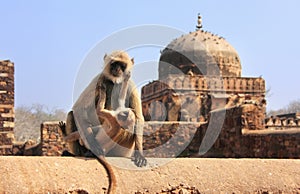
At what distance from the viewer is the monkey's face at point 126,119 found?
4.64 meters

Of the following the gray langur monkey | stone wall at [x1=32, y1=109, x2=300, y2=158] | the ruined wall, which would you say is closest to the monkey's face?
the gray langur monkey

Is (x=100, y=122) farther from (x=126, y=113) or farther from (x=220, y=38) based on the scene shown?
(x=220, y=38)

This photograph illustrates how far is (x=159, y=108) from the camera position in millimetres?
27625

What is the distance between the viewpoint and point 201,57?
28.2 m

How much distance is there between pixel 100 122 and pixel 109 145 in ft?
0.69

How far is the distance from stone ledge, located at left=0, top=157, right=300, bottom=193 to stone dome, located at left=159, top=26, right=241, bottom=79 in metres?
23.2

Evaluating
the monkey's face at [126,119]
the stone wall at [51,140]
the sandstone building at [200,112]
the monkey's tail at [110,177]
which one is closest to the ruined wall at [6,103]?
the sandstone building at [200,112]

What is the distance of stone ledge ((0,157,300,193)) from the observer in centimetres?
375

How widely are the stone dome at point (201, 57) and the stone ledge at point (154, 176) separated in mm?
23226

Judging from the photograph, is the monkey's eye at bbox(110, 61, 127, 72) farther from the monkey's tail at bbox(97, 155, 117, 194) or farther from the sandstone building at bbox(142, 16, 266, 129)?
the sandstone building at bbox(142, 16, 266, 129)

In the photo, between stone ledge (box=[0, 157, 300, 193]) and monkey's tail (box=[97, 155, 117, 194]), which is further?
monkey's tail (box=[97, 155, 117, 194])

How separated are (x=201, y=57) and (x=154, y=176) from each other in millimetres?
24208

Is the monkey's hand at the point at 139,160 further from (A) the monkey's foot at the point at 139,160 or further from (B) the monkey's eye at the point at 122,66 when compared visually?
(B) the monkey's eye at the point at 122,66

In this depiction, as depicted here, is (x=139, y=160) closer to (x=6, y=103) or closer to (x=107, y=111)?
(x=107, y=111)
